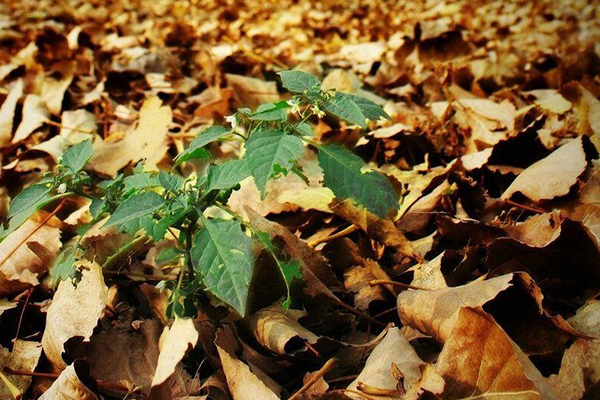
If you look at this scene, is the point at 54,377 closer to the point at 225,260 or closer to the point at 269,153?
the point at 225,260

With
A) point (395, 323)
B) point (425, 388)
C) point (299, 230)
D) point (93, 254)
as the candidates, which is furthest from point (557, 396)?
point (93, 254)

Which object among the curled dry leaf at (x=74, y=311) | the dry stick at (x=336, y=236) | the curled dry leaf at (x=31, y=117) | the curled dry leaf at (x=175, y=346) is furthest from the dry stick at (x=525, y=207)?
the curled dry leaf at (x=31, y=117)

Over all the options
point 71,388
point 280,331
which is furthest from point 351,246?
point 71,388

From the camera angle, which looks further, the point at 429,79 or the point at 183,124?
the point at 429,79

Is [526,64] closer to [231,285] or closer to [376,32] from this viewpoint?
[376,32]

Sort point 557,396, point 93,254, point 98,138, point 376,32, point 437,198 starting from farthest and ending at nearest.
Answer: point 376,32 < point 98,138 < point 437,198 < point 93,254 < point 557,396

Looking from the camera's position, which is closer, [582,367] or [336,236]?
[582,367]

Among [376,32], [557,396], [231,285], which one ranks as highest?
[231,285]
